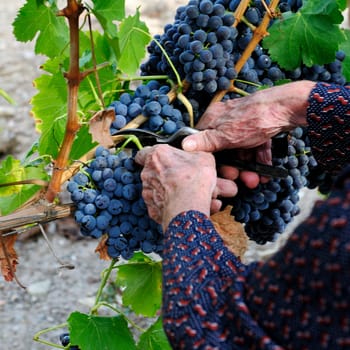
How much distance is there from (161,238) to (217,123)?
0.89ft

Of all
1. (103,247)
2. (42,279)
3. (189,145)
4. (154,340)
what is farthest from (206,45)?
(42,279)

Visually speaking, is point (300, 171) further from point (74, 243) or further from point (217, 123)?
point (74, 243)

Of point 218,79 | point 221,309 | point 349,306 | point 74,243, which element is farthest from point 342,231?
point 74,243

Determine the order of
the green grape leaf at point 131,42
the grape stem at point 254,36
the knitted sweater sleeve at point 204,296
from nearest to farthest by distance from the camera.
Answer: the knitted sweater sleeve at point 204,296 → the grape stem at point 254,36 → the green grape leaf at point 131,42

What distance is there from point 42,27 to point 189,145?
0.51 metres

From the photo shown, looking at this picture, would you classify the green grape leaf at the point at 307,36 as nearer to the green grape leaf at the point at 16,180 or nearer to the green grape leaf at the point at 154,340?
the green grape leaf at the point at 16,180

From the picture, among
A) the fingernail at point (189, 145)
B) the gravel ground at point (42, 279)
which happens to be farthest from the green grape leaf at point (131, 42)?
the gravel ground at point (42, 279)

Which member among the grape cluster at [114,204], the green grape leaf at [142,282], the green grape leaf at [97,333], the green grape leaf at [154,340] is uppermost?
the grape cluster at [114,204]

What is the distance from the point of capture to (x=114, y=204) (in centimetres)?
133

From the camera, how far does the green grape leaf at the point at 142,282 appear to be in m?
1.71

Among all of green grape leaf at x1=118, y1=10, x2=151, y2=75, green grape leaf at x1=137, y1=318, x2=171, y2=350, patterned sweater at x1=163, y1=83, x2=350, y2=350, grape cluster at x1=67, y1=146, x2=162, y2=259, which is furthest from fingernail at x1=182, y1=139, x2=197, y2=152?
green grape leaf at x1=137, y1=318, x2=171, y2=350

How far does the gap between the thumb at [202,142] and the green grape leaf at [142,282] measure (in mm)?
459

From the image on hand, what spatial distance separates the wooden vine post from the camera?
1.19 m

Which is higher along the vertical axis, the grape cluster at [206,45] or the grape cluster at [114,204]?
the grape cluster at [206,45]
